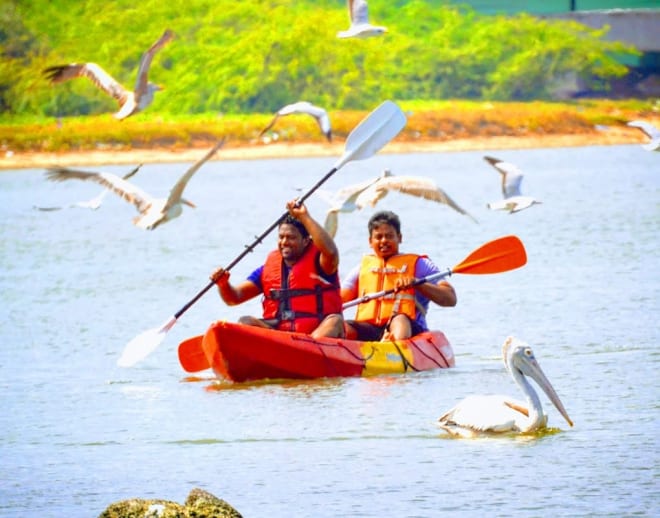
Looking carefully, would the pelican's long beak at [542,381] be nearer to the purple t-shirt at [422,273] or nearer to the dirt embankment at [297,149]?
the purple t-shirt at [422,273]

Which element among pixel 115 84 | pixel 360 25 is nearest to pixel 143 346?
pixel 115 84

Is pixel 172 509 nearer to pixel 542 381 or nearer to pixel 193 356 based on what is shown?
pixel 542 381

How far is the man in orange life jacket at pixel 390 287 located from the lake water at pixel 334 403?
430 millimetres

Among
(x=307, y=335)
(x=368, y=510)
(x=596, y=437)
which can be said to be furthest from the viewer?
(x=307, y=335)

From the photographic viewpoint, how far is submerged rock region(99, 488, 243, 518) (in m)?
7.42

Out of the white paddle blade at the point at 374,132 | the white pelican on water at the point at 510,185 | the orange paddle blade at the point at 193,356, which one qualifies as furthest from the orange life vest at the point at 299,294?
the white pelican on water at the point at 510,185

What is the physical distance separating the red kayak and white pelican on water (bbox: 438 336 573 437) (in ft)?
5.49

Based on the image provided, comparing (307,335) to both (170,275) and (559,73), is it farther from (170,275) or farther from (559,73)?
(559,73)

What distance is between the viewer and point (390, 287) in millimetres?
11992

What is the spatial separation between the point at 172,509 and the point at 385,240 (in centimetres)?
484

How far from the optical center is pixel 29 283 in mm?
21172

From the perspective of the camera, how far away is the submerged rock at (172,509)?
24.3 feet

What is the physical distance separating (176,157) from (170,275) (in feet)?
81.9

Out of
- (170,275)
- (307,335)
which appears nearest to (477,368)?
(307,335)
